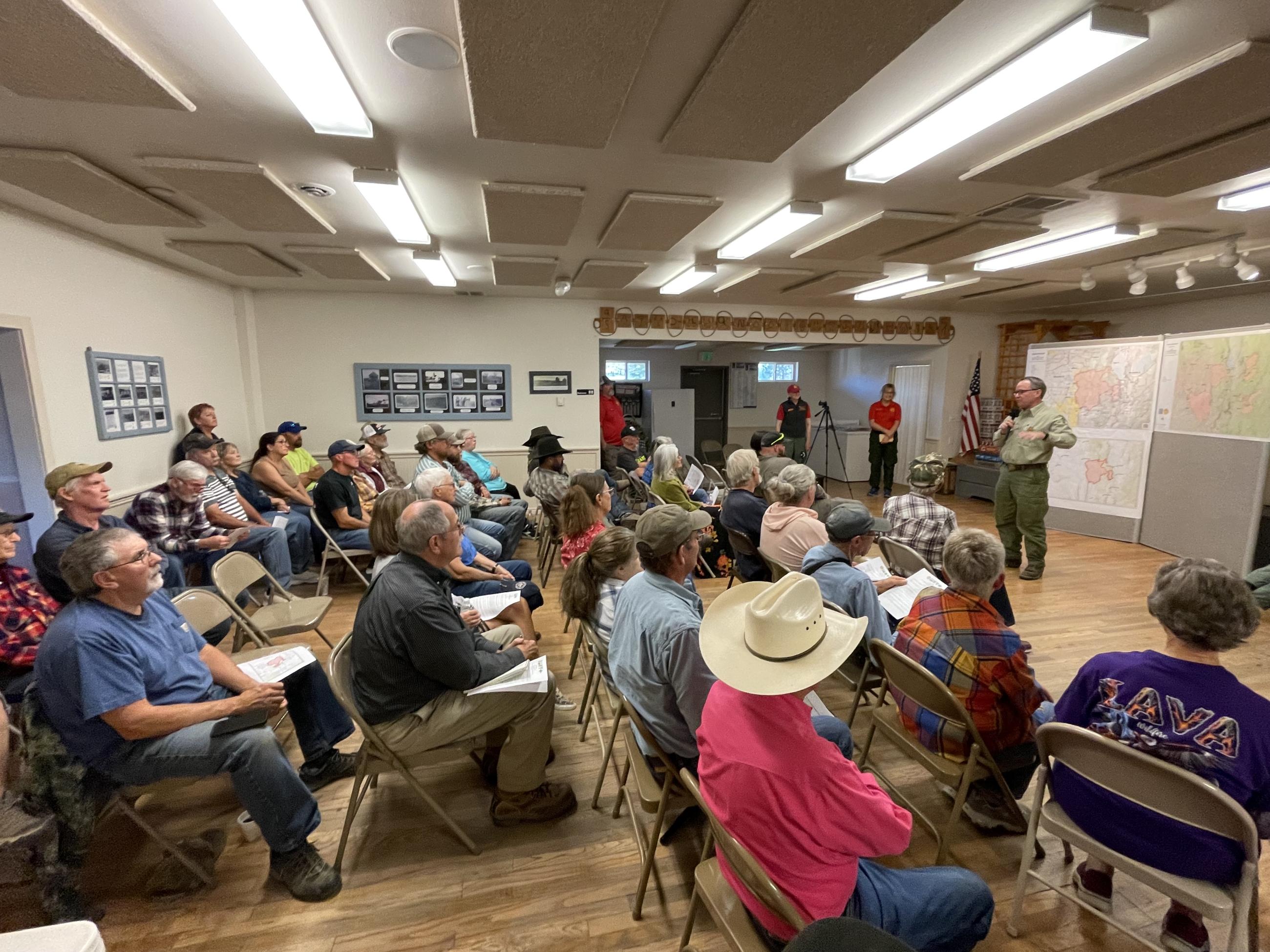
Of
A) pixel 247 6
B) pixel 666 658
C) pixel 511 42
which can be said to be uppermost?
pixel 247 6

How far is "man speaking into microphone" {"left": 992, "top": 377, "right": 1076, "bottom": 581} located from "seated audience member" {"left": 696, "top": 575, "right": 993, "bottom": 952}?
170 inches

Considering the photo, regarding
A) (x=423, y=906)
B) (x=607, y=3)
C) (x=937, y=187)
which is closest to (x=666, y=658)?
(x=423, y=906)

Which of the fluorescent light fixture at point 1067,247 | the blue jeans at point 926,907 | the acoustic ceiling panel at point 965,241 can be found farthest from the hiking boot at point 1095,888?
the fluorescent light fixture at point 1067,247

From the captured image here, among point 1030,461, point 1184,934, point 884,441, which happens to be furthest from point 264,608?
point 884,441

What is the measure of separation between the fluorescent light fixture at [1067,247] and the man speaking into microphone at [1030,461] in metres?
1.06

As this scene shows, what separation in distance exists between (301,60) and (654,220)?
6.82ft

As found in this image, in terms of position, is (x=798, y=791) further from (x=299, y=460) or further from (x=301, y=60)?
(x=299, y=460)

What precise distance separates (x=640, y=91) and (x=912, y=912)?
2696 millimetres

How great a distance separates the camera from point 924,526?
308 cm

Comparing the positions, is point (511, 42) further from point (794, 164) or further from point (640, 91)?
point (794, 164)

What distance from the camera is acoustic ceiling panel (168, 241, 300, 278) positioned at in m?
4.28

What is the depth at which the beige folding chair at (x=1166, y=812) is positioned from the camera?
1.26 metres

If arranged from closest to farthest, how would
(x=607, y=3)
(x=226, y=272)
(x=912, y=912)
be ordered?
(x=912, y=912) → (x=607, y=3) → (x=226, y=272)

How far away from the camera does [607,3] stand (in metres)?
1.47
